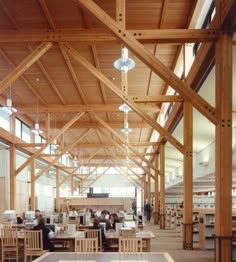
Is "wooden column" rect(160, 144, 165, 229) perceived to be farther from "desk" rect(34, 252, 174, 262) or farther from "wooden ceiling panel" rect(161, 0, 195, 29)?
"desk" rect(34, 252, 174, 262)

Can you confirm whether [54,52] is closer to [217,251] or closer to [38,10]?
[38,10]

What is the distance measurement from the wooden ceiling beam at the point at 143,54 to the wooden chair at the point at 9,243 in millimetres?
5551

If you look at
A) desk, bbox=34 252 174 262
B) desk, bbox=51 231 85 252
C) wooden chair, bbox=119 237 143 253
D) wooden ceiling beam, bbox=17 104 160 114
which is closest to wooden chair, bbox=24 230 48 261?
desk, bbox=51 231 85 252

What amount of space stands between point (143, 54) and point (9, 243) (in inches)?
232

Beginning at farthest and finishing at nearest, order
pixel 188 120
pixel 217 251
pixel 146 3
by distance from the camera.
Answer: pixel 188 120 < pixel 146 3 < pixel 217 251

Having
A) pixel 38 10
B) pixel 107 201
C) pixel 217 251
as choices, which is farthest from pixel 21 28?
pixel 107 201

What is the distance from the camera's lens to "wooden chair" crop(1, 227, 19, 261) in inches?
372

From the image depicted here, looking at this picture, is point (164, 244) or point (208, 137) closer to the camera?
point (164, 244)

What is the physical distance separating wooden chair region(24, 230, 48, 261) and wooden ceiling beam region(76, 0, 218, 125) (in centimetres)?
490

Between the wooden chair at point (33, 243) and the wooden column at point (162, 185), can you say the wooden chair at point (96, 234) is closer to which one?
the wooden chair at point (33, 243)

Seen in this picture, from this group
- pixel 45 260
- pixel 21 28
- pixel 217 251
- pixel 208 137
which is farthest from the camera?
pixel 208 137

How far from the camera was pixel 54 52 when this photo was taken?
11141 mm

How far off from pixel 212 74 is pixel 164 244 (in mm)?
6274

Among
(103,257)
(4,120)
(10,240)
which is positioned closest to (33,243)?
(10,240)
